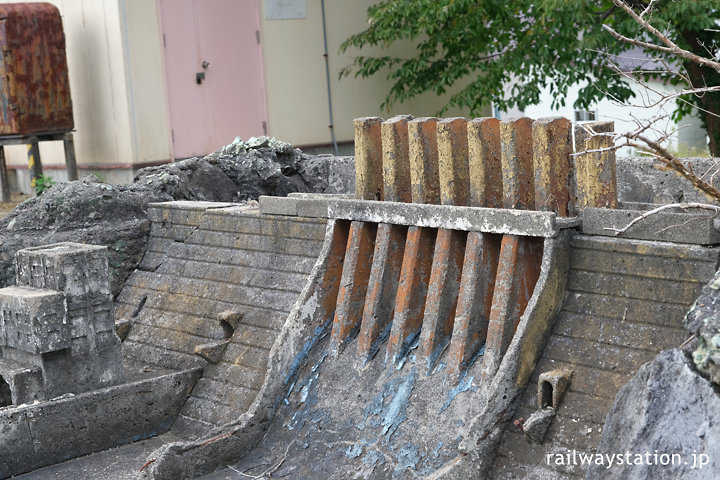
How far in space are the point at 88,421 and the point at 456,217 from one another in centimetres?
358

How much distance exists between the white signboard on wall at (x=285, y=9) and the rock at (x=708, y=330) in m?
12.2

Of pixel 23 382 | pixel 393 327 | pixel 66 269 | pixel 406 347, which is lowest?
pixel 23 382

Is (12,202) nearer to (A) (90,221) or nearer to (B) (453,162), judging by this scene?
(A) (90,221)

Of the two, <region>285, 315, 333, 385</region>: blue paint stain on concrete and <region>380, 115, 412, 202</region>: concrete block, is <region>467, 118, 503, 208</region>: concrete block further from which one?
<region>285, 315, 333, 385</region>: blue paint stain on concrete

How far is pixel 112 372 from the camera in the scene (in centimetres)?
875

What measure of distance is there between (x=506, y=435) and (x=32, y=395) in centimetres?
397

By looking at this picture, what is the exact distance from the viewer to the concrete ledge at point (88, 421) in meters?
8.07

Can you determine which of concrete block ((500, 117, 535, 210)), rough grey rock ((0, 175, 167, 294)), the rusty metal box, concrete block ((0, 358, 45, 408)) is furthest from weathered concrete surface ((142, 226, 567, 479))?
the rusty metal box

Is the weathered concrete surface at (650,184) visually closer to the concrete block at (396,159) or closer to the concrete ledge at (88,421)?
the concrete block at (396,159)

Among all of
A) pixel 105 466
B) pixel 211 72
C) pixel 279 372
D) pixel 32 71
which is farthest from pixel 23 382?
pixel 211 72

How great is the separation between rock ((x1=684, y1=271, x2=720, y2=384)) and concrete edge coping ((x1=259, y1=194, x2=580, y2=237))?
93.2 inches

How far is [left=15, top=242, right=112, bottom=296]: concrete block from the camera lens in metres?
8.44

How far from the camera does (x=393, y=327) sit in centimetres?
798

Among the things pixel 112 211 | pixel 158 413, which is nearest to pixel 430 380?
pixel 158 413
